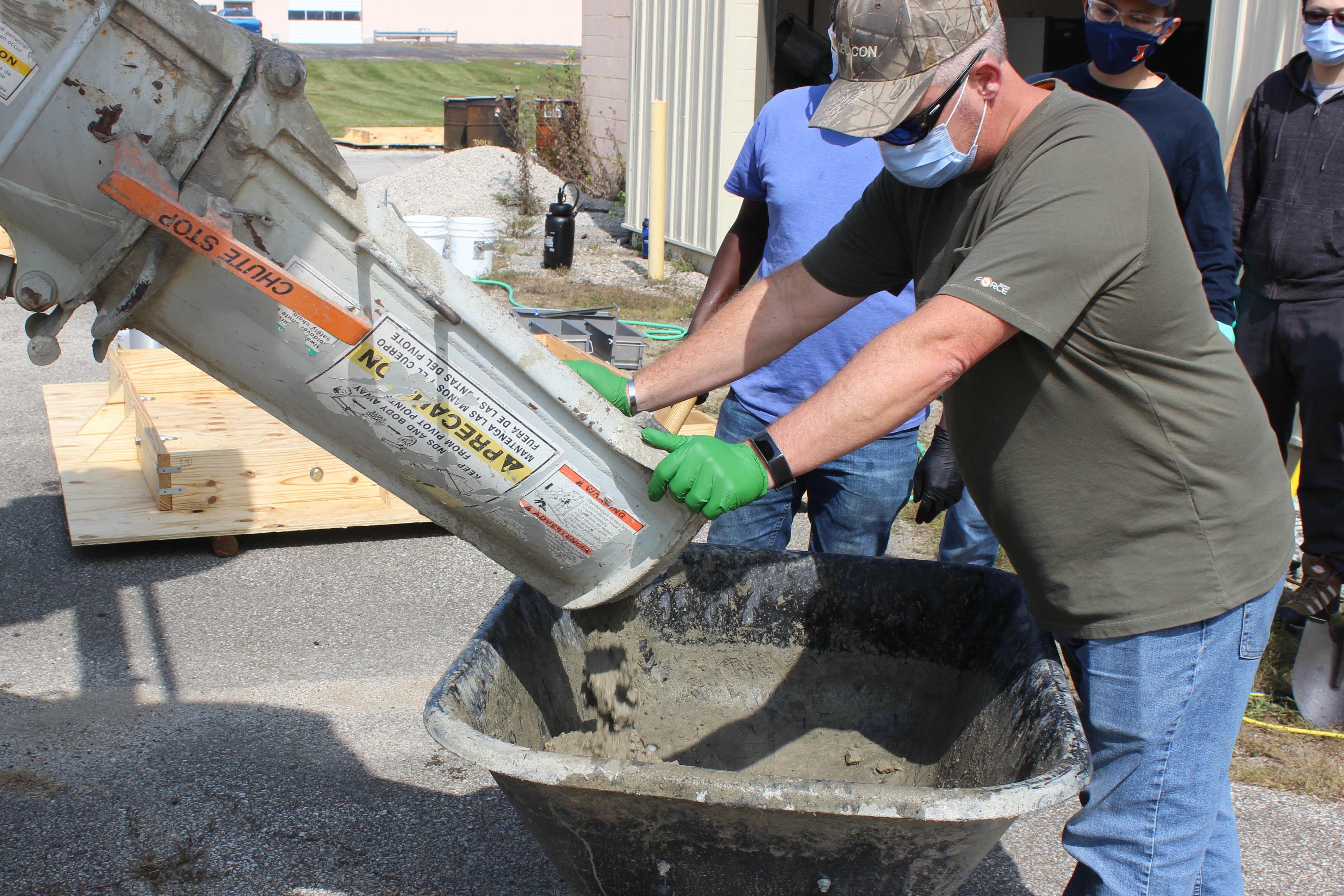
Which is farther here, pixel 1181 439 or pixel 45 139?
pixel 1181 439

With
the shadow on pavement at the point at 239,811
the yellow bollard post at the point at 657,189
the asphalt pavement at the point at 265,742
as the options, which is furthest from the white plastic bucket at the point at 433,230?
the shadow on pavement at the point at 239,811

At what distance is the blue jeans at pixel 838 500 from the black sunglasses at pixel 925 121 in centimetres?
117

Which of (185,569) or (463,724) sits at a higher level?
(463,724)

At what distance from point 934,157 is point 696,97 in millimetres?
8386

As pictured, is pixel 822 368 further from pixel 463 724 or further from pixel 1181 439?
pixel 463 724

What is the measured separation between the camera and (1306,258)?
3.50 meters

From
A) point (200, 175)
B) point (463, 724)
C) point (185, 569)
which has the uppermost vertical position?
point (200, 175)

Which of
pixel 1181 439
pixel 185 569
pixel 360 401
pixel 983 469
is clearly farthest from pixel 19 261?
pixel 185 569

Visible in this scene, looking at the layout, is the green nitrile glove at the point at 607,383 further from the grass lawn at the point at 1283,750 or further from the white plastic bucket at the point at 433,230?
the white plastic bucket at the point at 433,230

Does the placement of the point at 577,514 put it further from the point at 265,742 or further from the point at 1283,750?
the point at 1283,750

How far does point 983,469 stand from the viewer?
1.75 m

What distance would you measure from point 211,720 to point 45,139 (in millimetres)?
2151

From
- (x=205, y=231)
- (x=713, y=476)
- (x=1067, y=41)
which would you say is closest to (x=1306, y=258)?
(x=713, y=476)

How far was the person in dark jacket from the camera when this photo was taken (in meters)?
3.45
